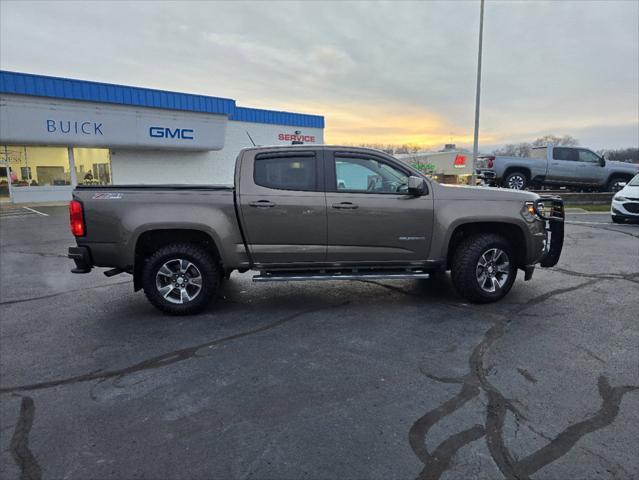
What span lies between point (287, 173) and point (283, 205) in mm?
437

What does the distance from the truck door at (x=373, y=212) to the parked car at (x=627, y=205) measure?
10299mm

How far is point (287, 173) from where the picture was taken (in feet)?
17.1

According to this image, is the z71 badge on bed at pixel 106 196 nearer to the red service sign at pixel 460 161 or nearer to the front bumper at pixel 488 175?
the front bumper at pixel 488 175

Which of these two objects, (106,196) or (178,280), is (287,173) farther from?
(106,196)

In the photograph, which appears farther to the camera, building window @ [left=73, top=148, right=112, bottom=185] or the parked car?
building window @ [left=73, top=148, right=112, bottom=185]

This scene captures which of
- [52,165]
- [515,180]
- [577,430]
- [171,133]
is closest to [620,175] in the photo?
[515,180]

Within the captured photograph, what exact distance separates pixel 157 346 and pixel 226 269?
50.5 inches

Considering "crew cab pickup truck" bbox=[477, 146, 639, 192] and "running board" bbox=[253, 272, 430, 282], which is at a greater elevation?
"crew cab pickup truck" bbox=[477, 146, 639, 192]

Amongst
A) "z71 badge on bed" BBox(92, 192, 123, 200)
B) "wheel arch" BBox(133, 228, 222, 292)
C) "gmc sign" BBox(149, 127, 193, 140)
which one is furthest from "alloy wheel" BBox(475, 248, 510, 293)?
"gmc sign" BBox(149, 127, 193, 140)

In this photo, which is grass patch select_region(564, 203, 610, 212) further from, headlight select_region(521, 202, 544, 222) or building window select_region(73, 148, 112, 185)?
building window select_region(73, 148, 112, 185)

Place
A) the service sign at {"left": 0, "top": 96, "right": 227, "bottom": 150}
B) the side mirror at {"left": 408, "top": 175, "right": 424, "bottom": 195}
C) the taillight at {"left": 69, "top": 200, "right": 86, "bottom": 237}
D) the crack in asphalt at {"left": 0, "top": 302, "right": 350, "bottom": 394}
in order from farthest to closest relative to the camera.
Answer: the service sign at {"left": 0, "top": 96, "right": 227, "bottom": 150} → the side mirror at {"left": 408, "top": 175, "right": 424, "bottom": 195} → the taillight at {"left": 69, "top": 200, "right": 86, "bottom": 237} → the crack in asphalt at {"left": 0, "top": 302, "right": 350, "bottom": 394}

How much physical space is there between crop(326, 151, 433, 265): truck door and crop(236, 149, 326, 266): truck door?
147 millimetres

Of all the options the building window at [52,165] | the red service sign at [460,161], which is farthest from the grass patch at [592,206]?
the red service sign at [460,161]

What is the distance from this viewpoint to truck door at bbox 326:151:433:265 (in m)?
5.13
